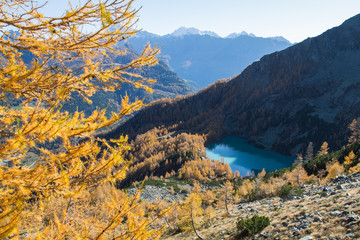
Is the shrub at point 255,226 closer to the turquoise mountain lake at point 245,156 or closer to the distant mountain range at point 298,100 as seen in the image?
the turquoise mountain lake at point 245,156

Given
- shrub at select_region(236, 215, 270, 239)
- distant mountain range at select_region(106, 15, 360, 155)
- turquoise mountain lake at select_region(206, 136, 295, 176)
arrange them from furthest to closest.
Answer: distant mountain range at select_region(106, 15, 360, 155) → turquoise mountain lake at select_region(206, 136, 295, 176) → shrub at select_region(236, 215, 270, 239)

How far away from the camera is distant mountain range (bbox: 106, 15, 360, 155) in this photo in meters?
119

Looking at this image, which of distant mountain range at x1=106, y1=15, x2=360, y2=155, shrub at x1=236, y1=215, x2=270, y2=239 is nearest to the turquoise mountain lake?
distant mountain range at x1=106, y1=15, x2=360, y2=155

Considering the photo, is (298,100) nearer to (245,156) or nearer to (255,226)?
(245,156)

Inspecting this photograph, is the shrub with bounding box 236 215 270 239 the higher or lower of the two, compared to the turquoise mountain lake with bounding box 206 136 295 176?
higher

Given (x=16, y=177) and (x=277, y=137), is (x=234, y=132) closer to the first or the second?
(x=277, y=137)

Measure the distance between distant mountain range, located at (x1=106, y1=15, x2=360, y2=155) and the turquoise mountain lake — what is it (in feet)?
Result: 26.4

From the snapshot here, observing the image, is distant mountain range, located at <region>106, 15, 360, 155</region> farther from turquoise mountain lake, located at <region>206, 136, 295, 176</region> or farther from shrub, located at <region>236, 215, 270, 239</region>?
shrub, located at <region>236, 215, 270, 239</region>

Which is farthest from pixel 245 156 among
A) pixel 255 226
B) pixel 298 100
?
pixel 255 226

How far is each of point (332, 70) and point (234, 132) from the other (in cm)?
7756

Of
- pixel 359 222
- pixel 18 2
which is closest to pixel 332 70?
pixel 359 222

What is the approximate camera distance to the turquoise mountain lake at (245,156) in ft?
321

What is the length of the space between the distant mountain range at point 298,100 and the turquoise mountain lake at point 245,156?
8044mm

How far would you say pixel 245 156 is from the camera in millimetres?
114875
